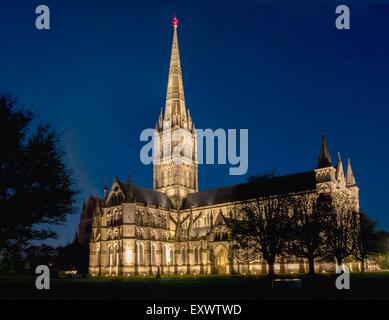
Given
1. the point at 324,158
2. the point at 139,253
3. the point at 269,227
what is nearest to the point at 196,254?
the point at 139,253

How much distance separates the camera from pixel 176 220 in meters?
104

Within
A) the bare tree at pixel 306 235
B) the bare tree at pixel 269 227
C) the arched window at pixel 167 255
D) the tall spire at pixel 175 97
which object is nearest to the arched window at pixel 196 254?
the arched window at pixel 167 255

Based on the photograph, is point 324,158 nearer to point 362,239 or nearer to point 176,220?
point 362,239

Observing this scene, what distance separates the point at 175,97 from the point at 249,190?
38016 millimetres

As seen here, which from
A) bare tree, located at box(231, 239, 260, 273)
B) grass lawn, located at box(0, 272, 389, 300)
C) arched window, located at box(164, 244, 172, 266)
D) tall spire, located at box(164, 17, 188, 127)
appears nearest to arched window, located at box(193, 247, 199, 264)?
arched window, located at box(164, 244, 172, 266)

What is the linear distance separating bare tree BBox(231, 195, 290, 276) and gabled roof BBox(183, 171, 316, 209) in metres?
2.30

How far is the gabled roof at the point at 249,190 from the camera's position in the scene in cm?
7044

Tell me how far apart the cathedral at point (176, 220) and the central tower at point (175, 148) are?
0.88 feet

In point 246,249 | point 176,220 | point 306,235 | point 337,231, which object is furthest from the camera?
point 176,220

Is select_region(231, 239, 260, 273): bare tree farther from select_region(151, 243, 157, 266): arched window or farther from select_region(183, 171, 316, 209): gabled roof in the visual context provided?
select_region(151, 243, 157, 266): arched window

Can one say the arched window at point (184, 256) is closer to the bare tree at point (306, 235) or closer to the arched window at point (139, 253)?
the arched window at point (139, 253)

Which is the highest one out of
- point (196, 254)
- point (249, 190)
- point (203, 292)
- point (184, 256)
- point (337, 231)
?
point (249, 190)
